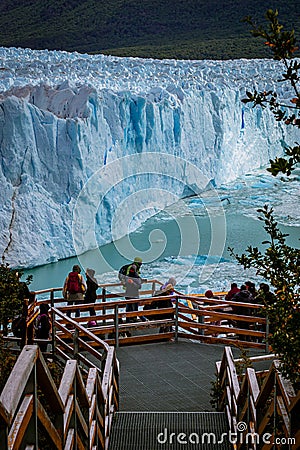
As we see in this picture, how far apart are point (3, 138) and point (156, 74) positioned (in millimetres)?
8298

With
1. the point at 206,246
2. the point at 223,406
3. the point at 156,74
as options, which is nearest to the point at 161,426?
the point at 223,406

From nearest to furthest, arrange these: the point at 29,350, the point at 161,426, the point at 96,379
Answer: the point at 29,350 < the point at 96,379 < the point at 161,426

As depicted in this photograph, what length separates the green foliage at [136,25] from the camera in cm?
3806

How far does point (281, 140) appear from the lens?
19.2m

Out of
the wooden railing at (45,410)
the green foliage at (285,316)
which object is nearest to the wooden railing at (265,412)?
the green foliage at (285,316)

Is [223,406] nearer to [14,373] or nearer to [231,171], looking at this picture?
[14,373]

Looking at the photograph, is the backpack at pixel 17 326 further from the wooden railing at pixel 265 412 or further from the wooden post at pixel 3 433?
the wooden post at pixel 3 433
